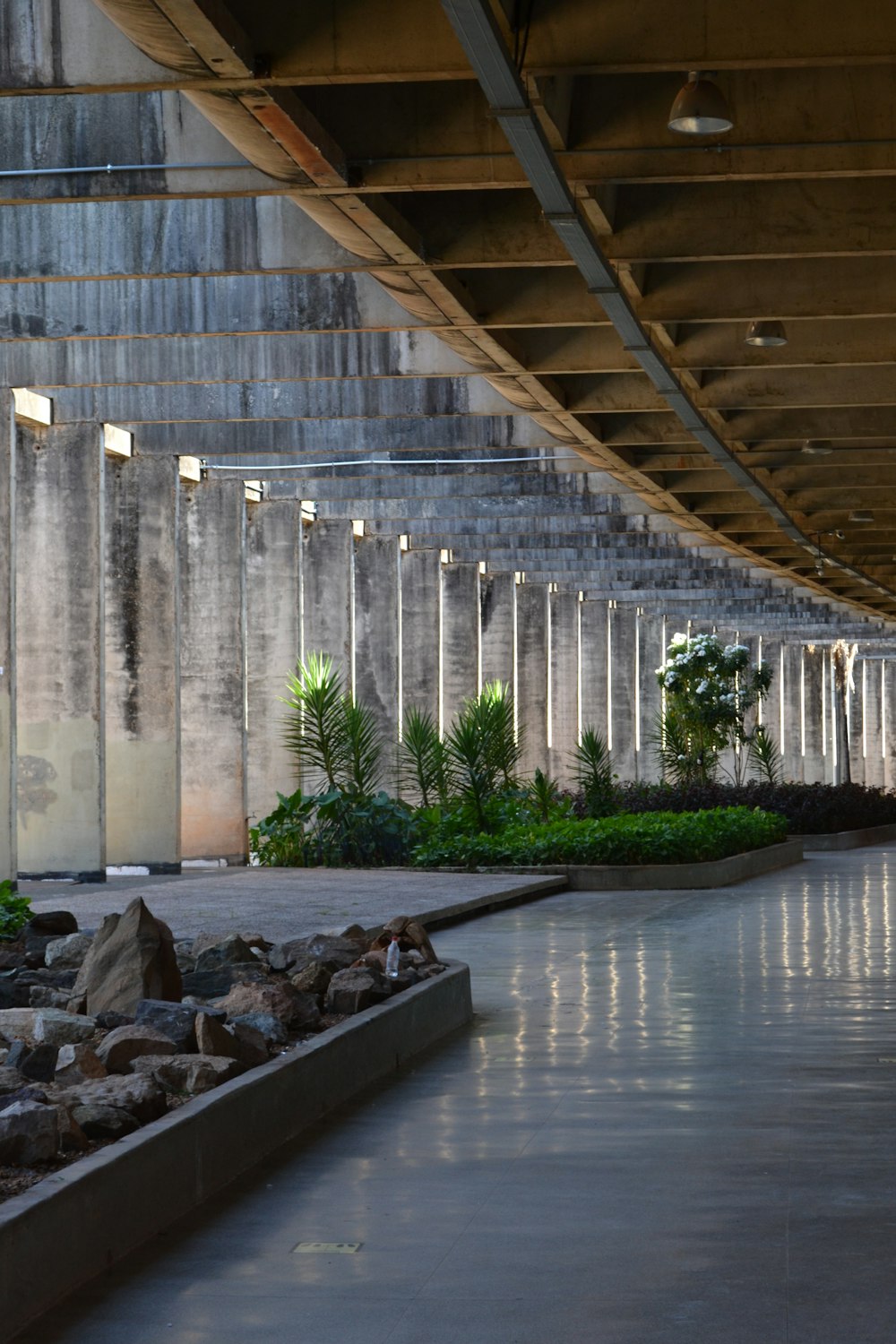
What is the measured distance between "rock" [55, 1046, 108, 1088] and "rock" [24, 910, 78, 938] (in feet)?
13.9

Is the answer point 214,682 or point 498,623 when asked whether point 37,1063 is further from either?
point 498,623

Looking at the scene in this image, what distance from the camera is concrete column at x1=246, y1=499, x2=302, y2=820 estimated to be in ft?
82.7

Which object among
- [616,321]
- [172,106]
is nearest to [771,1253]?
[172,106]

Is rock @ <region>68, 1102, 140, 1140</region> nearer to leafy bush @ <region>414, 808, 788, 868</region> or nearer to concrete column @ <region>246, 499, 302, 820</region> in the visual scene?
leafy bush @ <region>414, 808, 788, 868</region>

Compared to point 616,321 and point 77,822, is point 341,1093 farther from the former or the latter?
point 77,822

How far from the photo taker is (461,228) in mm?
11664

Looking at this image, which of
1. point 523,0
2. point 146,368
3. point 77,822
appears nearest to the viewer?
point 523,0

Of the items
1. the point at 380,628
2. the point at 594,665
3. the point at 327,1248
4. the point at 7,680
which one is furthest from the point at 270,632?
the point at 327,1248

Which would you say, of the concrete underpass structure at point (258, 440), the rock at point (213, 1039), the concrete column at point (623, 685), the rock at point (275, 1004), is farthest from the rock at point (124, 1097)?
the concrete column at point (623, 685)

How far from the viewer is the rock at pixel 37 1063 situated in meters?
5.96

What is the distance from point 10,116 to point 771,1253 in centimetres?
830

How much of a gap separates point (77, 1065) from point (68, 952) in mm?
3245

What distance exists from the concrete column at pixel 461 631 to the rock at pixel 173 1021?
26529 mm

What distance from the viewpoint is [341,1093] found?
23.4 ft
